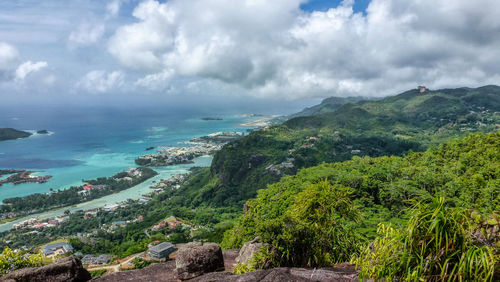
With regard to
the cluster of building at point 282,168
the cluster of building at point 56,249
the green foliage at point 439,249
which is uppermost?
the green foliage at point 439,249

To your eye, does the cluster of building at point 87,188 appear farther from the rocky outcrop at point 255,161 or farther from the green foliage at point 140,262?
the green foliage at point 140,262

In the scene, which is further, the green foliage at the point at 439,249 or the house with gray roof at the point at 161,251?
the house with gray roof at the point at 161,251

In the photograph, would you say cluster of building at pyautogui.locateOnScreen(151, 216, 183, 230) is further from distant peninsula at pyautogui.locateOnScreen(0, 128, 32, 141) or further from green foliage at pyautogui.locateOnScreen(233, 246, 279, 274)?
distant peninsula at pyautogui.locateOnScreen(0, 128, 32, 141)

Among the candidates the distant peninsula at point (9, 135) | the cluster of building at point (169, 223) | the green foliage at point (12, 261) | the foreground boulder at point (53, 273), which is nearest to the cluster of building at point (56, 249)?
the cluster of building at point (169, 223)

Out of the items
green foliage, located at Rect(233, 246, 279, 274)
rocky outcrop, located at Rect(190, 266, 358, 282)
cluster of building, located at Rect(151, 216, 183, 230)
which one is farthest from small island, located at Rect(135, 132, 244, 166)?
rocky outcrop, located at Rect(190, 266, 358, 282)

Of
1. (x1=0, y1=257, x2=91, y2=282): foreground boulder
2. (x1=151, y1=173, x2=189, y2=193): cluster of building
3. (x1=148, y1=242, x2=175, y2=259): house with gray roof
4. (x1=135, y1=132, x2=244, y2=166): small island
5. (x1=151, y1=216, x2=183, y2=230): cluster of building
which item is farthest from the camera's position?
(x1=135, y1=132, x2=244, y2=166): small island

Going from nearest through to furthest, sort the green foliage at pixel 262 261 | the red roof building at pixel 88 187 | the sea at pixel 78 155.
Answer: the green foliage at pixel 262 261 < the red roof building at pixel 88 187 < the sea at pixel 78 155

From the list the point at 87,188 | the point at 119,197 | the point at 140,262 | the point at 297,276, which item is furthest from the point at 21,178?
the point at 297,276
